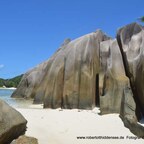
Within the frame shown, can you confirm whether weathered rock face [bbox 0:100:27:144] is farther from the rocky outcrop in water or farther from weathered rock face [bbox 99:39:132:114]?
weathered rock face [bbox 99:39:132:114]

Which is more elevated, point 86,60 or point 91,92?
point 86,60

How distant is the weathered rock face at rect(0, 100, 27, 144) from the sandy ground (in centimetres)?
68

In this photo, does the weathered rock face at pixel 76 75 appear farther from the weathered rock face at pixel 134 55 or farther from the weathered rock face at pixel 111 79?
the weathered rock face at pixel 134 55

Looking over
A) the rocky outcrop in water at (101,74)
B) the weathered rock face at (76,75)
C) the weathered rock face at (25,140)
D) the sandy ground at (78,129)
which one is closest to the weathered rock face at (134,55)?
the rocky outcrop in water at (101,74)

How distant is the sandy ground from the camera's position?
29.9ft

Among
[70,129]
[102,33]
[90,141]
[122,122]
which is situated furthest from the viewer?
[102,33]

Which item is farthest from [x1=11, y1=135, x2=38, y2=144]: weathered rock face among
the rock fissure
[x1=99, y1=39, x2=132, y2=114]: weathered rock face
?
the rock fissure

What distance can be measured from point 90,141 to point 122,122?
247cm

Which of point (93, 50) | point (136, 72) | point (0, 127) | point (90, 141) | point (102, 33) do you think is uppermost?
point (102, 33)

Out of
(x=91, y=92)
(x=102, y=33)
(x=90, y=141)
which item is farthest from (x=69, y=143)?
(x=102, y=33)

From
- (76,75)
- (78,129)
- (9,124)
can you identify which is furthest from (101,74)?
(9,124)

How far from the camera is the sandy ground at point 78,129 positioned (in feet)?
29.9

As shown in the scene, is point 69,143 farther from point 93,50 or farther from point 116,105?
point 93,50

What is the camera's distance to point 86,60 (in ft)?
51.6
